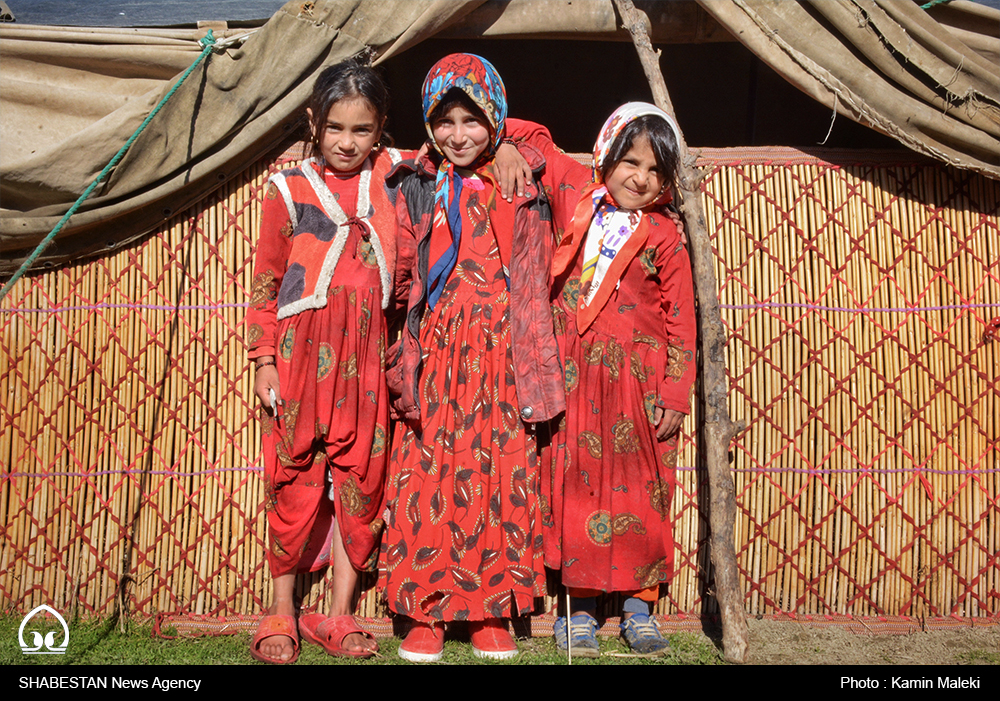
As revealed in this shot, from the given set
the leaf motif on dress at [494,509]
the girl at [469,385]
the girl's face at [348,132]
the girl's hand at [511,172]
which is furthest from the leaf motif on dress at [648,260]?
the girl's face at [348,132]

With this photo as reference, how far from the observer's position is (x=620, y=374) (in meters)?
3.01

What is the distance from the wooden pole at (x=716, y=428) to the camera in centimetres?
297

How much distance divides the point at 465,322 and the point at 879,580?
210 cm

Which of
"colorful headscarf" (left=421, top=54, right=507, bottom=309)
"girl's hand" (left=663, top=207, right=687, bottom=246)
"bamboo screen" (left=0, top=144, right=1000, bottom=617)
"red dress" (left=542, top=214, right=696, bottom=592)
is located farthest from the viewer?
"bamboo screen" (left=0, top=144, right=1000, bottom=617)

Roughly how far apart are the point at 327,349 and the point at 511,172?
0.94m

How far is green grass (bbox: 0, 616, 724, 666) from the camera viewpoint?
296 centimetres

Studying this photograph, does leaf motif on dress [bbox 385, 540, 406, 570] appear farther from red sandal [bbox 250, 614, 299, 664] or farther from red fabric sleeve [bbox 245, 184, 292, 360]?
red fabric sleeve [bbox 245, 184, 292, 360]

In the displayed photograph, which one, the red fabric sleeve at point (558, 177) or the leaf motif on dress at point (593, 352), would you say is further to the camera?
the red fabric sleeve at point (558, 177)

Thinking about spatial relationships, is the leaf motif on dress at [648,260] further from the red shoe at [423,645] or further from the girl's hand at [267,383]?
the red shoe at [423,645]

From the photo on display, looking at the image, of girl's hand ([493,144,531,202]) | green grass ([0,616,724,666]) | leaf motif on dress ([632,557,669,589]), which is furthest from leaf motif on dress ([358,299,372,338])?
leaf motif on dress ([632,557,669,589])

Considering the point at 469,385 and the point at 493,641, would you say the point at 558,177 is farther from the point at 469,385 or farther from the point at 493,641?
the point at 493,641

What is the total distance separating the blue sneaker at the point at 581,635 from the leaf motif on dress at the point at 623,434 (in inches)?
26.9

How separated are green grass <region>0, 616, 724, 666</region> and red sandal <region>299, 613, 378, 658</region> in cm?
3

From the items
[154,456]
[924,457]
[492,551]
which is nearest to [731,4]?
[924,457]
